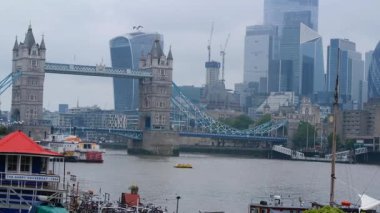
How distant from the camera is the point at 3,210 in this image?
94.5 feet

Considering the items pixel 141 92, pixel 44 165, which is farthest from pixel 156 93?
pixel 44 165

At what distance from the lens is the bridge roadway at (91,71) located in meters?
156

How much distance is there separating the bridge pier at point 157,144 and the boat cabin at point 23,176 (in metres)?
122

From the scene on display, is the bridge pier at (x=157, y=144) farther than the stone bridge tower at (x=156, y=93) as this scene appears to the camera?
No

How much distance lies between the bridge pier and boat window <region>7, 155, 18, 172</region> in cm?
12268

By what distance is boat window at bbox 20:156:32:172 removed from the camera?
100ft

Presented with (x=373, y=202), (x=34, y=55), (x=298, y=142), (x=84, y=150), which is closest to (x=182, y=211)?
(x=373, y=202)

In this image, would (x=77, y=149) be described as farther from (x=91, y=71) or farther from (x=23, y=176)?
(x=23, y=176)

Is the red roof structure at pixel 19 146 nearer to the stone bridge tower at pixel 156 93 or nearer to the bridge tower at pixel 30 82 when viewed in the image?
the bridge tower at pixel 30 82

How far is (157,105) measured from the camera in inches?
6496

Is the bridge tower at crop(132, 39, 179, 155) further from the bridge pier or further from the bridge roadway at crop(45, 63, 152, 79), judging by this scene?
the bridge roadway at crop(45, 63, 152, 79)

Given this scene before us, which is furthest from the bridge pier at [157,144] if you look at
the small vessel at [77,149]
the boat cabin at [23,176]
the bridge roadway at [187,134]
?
the boat cabin at [23,176]

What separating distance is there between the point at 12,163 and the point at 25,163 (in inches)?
16.9

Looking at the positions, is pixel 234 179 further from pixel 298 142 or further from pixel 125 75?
pixel 298 142
